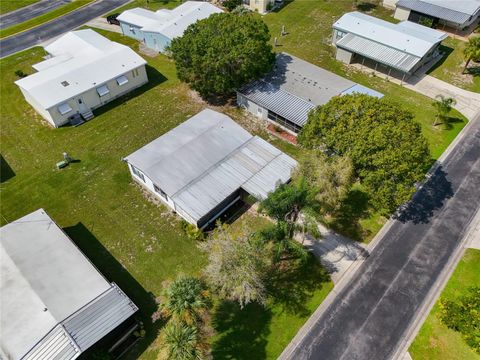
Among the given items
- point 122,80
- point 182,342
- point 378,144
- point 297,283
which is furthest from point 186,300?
point 122,80

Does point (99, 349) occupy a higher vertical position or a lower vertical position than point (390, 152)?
lower

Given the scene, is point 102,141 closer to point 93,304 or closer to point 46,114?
point 46,114

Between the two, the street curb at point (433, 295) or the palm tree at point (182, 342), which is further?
the street curb at point (433, 295)

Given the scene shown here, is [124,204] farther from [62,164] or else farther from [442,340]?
[442,340]

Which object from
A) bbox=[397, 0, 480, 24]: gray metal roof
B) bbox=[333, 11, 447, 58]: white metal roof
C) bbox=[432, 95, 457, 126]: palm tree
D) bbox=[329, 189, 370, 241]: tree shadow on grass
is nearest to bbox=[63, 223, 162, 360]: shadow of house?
→ bbox=[329, 189, 370, 241]: tree shadow on grass

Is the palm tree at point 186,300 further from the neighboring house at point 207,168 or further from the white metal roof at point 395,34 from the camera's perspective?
the white metal roof at point 395,34

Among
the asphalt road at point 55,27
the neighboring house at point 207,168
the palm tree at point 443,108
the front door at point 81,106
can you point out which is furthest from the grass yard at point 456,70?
the asphalt road at point 55,27

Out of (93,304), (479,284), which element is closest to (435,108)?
(479,284)
